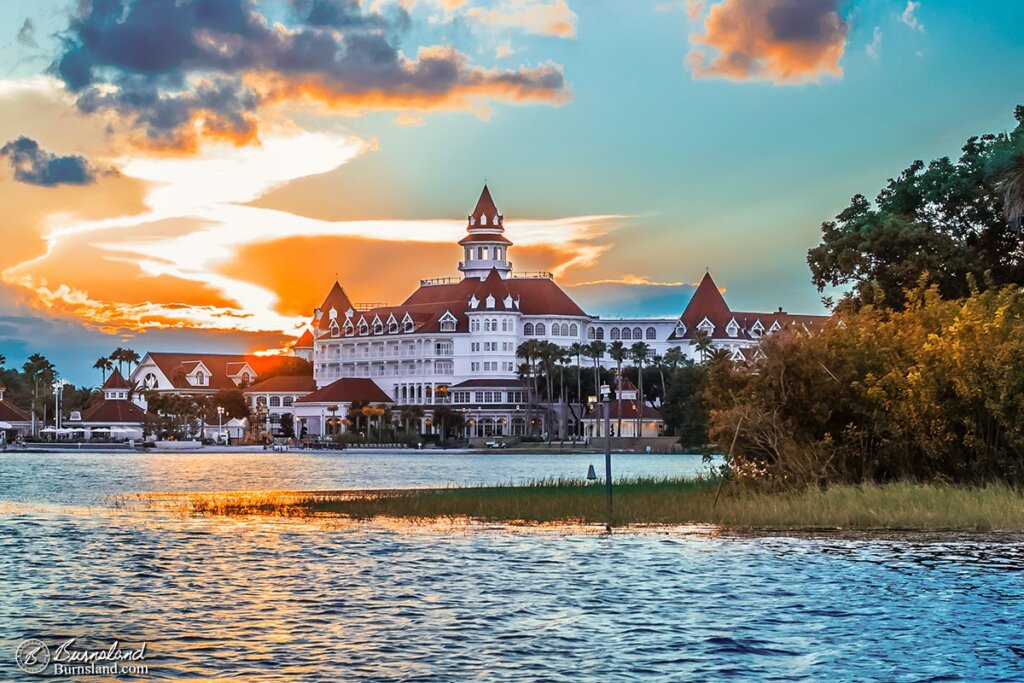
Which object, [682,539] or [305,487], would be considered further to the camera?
[305,487]

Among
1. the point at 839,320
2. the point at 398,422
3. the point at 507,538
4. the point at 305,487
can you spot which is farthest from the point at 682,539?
the point at 398,422

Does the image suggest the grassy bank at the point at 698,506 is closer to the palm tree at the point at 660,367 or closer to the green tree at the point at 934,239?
the green tree at the point at 934,239

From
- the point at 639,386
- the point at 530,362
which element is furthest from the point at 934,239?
the point at 530,362

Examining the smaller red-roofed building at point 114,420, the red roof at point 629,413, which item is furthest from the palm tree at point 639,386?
the smaller red-roofed building at point 114,420

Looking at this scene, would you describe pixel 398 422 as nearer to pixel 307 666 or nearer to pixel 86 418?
Result: pixel 86 418

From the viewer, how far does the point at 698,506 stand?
126ft

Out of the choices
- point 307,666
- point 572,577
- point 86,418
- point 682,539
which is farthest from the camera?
point 86,418

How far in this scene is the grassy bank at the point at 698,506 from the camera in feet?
108

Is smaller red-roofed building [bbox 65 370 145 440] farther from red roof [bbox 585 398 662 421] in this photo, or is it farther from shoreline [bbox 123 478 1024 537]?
shoreline [bbox 123 478 1024 537]

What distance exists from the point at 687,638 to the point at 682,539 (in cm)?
1231

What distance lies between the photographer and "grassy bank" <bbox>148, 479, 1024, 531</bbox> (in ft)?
108

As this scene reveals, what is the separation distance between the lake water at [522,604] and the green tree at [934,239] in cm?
1725

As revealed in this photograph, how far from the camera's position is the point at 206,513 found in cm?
4334

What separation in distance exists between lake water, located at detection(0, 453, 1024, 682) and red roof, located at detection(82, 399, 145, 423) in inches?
6266
